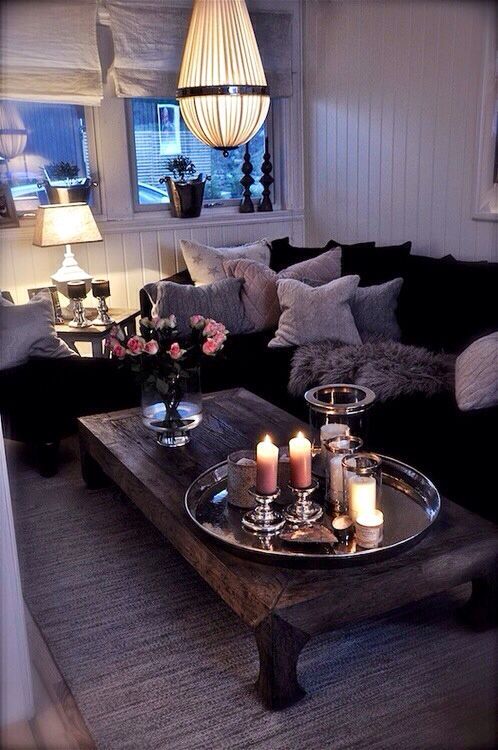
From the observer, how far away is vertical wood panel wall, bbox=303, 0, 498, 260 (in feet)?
10.1

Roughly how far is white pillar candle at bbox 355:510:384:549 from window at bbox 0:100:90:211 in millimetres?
2679

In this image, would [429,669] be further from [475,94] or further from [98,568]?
[475,94]

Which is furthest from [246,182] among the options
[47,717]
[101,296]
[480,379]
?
[47,717]

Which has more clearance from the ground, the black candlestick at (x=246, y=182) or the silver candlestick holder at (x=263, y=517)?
the black candlestick at (x=246, y=182)

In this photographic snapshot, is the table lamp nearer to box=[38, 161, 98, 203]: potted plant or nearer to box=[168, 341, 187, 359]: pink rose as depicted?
box=[38, 161, 98, 203]: potted plant

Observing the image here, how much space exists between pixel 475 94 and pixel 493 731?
2.90m

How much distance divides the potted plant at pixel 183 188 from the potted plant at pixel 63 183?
1.56 feet

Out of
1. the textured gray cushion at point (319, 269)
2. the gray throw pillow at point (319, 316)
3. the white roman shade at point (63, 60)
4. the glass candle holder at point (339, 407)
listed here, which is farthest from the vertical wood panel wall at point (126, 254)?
the glass candle holder at point (339, 407)

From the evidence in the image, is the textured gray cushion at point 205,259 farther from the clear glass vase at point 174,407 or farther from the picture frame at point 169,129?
the clear glass vase at point 174,407

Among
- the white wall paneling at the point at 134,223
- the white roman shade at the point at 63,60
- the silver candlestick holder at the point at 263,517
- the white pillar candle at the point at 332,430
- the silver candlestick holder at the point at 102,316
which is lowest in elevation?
the silver candlestick holder at the point at 263,517

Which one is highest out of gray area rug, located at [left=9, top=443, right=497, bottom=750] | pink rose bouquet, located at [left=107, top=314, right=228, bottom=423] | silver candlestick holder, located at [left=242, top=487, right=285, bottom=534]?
pink rose bouquet, located at [left=107, top=314, right=228, bottom=423]

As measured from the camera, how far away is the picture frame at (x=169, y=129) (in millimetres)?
3896

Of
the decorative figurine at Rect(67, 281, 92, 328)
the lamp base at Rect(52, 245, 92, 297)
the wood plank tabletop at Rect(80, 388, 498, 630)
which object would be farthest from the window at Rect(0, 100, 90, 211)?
the wood plank tabletop at Rect(80, 388, 498, 630)

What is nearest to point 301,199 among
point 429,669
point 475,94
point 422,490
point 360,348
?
point 475,94
